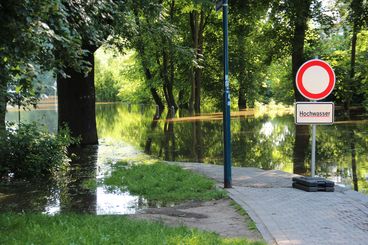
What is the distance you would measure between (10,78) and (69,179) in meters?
5.31

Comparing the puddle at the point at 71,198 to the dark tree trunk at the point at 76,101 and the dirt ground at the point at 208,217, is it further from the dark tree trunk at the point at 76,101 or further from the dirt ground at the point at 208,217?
the dark tree trunk at the point at 76,101

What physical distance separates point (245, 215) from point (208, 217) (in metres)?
0.60

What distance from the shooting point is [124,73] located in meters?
52.8

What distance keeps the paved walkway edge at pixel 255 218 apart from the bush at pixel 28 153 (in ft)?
16.5

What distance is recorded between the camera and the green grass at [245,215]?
6.69 m

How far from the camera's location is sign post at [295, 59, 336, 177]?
8.99 metres

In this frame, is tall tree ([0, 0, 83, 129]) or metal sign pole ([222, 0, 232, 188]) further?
metal sign pole ([222, 0, 232, 188])

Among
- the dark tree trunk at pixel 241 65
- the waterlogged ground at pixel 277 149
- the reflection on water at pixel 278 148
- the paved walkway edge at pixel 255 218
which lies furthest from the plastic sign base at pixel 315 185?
the dark tree trunk at pixel 241 65

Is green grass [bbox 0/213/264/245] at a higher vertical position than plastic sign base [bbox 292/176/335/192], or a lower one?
lower

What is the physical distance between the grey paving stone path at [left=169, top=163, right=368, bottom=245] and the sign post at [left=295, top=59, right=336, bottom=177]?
3.44 ft

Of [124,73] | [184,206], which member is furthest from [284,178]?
[124,73]

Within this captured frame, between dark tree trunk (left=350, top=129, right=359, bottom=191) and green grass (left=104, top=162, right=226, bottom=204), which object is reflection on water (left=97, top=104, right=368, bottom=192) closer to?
dark tree trunk (left=350, top=129, right=359, bottom=191)

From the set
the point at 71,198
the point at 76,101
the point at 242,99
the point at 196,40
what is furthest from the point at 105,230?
the point at 242,99

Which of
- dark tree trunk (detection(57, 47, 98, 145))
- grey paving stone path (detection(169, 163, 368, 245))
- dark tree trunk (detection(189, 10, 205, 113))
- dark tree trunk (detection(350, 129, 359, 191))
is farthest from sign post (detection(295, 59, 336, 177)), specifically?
dark tree trunk (detection(189, 10, 205, 113))
